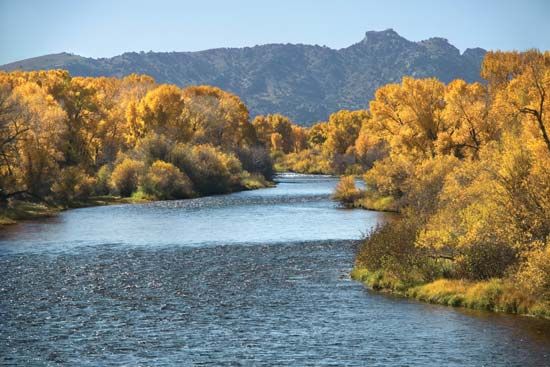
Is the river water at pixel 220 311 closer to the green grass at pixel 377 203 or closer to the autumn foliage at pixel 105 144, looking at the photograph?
the autumn foliage at pixel 105 144

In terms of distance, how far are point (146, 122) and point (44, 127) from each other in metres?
34.3

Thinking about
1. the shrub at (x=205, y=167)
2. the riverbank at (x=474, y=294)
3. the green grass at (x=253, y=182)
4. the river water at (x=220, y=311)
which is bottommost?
the river water at (x=220, y=311)

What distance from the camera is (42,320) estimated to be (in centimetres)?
3366

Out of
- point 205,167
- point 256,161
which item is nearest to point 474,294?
point 205,167

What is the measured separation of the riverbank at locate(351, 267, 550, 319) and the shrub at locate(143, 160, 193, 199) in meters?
68.3

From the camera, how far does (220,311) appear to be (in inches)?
1410

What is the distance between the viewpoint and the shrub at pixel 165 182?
344 ft

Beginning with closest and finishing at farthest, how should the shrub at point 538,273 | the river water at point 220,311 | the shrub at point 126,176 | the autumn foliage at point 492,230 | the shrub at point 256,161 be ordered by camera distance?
1. the river water at point 220,311
2. the shrub at point 538,273
3. the autumn foliage at point 492,230
4. the shrub at point 126,176
5. the shrub at point 256,161

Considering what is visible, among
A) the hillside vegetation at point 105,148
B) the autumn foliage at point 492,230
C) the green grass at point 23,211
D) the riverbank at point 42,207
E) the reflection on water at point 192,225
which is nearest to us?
the autumn foliage at point 492,230

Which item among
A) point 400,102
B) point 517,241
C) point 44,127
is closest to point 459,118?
point 400,102

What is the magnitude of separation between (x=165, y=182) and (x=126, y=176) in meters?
6.01

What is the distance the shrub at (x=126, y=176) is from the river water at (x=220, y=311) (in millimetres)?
41056

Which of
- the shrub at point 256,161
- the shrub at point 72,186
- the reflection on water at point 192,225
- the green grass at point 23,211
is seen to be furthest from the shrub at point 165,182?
the shrub at point 256,161

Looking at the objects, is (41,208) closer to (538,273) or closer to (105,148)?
(105,148)
